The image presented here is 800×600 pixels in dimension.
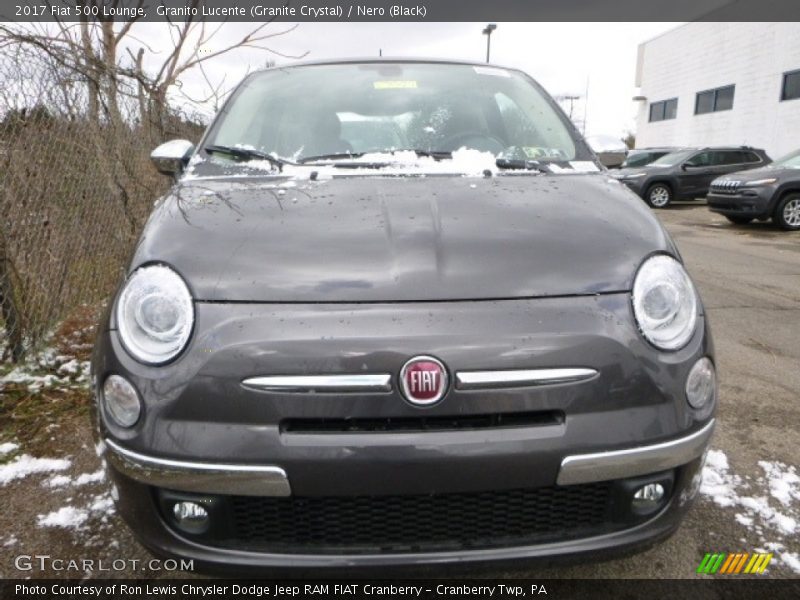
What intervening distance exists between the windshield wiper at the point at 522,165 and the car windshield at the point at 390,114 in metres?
0.11

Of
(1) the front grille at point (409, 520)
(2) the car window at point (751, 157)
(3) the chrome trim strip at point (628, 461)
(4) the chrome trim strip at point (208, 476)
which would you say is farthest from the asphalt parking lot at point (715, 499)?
(2) the car window at point (751, 157)

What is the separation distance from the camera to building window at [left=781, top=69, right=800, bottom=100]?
18.5m

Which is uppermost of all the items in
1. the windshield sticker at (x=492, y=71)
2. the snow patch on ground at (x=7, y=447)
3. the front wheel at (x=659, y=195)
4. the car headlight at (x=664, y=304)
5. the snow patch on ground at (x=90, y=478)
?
the windshield sticker at (x=492, y=71)

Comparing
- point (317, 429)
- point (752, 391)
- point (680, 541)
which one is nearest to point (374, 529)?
point (317, 429)

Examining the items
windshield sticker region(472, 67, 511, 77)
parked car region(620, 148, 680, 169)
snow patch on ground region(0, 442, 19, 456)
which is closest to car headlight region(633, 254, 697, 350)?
windshield sticker region(472, 67, 511, 77)

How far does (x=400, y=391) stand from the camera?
1355 millimetres

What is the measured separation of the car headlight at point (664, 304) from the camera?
1.49 metres

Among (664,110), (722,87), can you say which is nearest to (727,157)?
(722,87)

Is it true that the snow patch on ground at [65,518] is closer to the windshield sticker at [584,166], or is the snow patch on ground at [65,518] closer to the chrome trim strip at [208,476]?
the chrome trim strip at [208,476]

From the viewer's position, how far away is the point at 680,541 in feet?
6.58

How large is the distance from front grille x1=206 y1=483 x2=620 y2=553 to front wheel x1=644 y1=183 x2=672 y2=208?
15.0 meters

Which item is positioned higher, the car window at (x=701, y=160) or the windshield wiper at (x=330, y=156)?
the windshield wiper at (x=330, y=156)

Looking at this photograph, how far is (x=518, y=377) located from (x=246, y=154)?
1483 mm

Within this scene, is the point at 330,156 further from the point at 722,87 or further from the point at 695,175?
the point at 722,87
